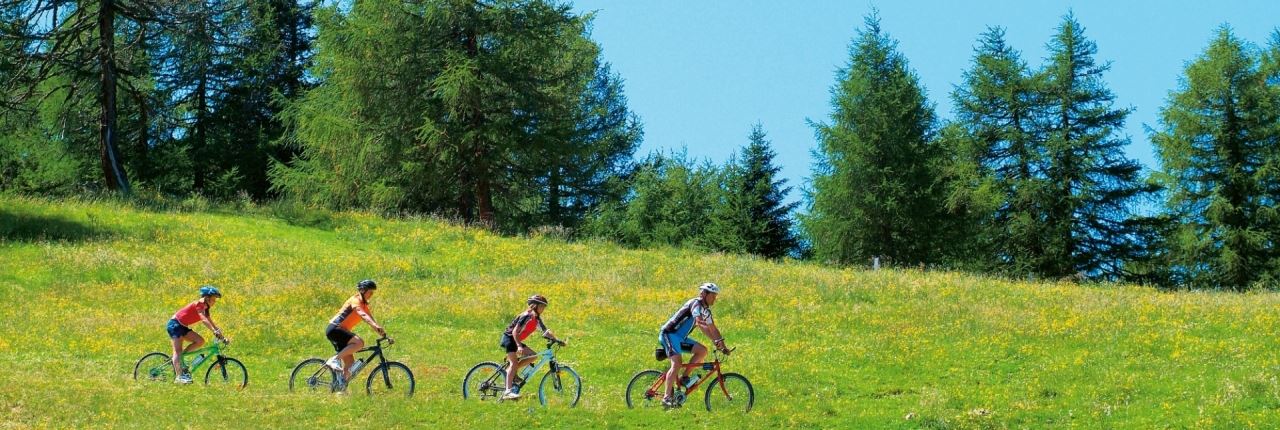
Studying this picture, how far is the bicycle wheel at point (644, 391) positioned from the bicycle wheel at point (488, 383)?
6.47ft

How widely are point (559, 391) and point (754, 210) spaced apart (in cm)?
4289

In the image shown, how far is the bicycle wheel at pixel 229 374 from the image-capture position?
1870cm

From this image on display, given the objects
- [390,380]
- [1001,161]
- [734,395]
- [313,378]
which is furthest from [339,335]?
[1001,161]

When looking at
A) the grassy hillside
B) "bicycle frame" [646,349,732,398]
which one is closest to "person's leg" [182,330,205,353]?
Result: the grassy hillside

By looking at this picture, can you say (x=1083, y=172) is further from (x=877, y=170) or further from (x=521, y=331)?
(x=521, y=331)

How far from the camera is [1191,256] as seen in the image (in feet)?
153

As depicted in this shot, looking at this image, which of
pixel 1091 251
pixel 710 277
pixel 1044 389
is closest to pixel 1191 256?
pixel 1091 251

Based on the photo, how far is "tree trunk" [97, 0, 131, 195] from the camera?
40.2 metres

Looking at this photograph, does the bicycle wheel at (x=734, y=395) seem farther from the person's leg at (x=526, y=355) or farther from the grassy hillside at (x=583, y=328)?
the person's leg at (x=526, y=355)

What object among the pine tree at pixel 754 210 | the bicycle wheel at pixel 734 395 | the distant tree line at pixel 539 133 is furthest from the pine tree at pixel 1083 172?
the bicycle wheel at pixel 734 395

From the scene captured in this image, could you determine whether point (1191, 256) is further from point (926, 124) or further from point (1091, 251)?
point (926, 124)

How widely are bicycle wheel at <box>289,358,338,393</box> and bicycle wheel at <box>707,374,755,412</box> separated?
19.7ft

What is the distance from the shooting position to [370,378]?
706 inches

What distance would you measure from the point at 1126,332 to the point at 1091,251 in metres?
26.1
